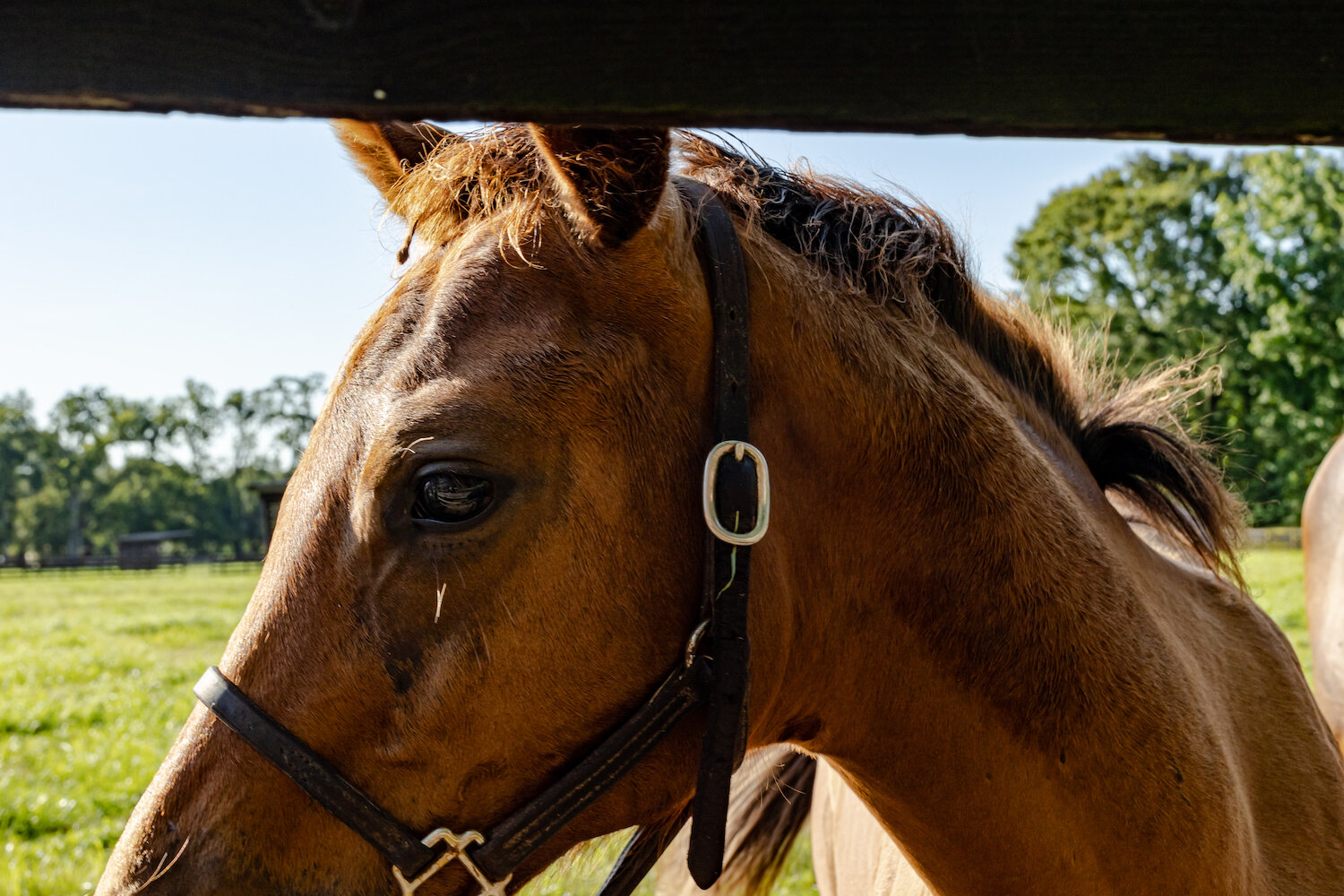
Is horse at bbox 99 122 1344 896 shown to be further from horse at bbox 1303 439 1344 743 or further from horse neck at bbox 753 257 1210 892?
horse at bbox 1303 439 1344 743

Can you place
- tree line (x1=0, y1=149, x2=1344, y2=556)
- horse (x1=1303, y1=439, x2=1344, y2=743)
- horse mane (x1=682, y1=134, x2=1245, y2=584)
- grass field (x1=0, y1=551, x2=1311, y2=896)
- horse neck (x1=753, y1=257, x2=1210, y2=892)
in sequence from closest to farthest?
horse neck (x1=753, y1=257, x2=1210, y2=892) → horse mane (x1=682, y1=134, x2=1245, y2=584) → horse (x1=1303, y1=439, x2=1344, y2=743) → grass field (x1=0, y1=551, x2=1311, y2=896) → tree line (x1=0, y1=149, x2=1344, y2=556)

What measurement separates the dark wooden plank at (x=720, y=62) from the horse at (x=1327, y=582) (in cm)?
423

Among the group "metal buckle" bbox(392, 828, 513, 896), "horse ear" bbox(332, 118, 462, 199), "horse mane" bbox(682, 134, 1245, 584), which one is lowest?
"metal buckle" bbox(392, 828, 513, 896)

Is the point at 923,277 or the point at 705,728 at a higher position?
the point at 923,277

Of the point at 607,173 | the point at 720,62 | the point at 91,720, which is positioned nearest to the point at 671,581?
the point at 607,173

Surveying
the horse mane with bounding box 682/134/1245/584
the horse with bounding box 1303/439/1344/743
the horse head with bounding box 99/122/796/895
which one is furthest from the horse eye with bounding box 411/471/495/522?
the horse with bounding box 1303/439/1344/743

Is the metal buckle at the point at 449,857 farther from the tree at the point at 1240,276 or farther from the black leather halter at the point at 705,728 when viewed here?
the tree at the point at 1240,276

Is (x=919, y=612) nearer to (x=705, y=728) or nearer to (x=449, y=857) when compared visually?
(x=705, y=728)

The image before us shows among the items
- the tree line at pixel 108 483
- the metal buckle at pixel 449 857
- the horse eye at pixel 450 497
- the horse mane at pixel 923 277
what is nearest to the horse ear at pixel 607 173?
the horse mane at pixel 923 277

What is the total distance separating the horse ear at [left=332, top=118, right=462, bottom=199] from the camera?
186cm

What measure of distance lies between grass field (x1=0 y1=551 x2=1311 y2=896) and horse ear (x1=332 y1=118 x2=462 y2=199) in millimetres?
1518

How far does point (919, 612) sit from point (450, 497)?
2.78ft

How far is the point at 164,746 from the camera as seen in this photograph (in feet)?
22.3

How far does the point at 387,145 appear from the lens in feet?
6.18
